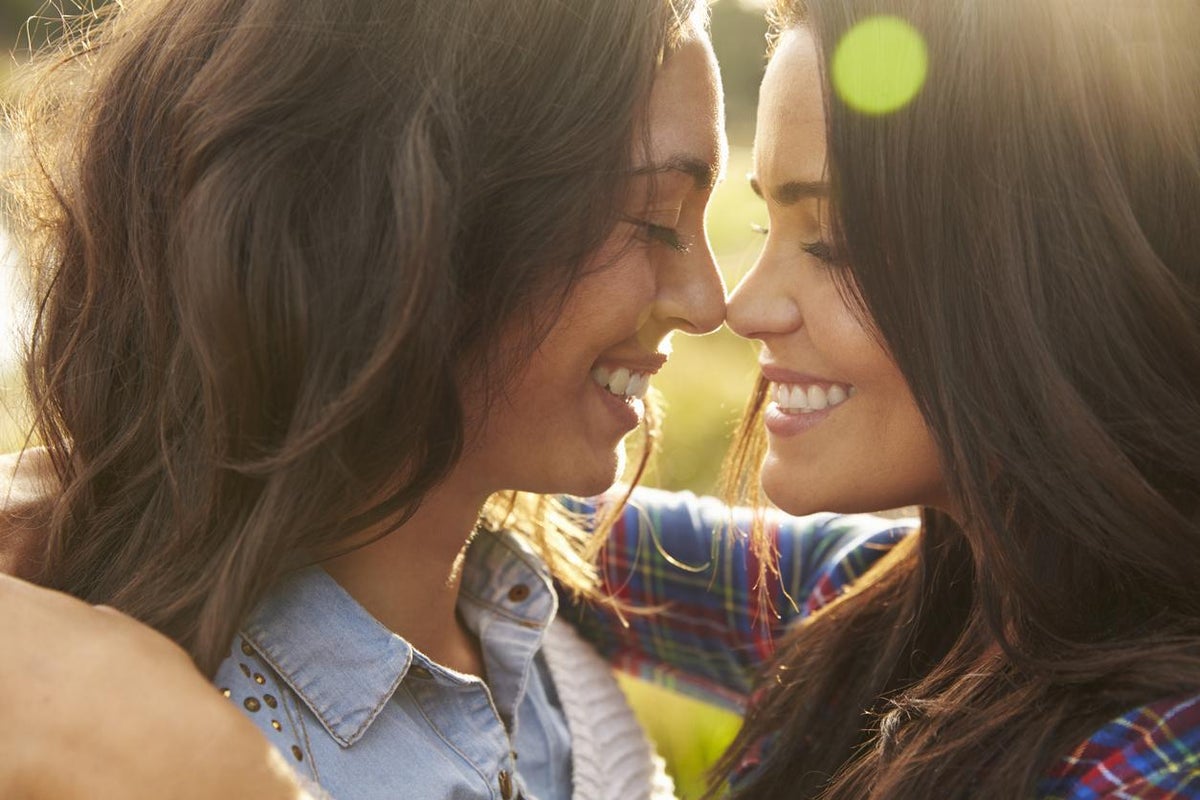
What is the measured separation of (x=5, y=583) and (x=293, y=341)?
0.43m

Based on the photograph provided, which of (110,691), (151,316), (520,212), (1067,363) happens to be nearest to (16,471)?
(151,316)

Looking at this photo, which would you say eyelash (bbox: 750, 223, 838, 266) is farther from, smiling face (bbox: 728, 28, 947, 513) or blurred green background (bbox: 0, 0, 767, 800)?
blurred green background (bbox: 0, 0, 767, 800)

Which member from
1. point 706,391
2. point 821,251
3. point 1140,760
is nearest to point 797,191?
point 821,251

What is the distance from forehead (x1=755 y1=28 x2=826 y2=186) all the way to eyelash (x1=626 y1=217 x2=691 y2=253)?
158 millimetres

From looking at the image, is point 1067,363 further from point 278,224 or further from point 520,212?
point 278,224

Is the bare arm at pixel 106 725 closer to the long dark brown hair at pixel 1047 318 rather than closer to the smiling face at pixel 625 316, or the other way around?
the smiling face at pixel 625 316

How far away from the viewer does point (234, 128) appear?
1.52 meters

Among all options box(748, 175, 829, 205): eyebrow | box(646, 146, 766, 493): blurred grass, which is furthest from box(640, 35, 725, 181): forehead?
box(646, 146, 766, 493): blurred grass

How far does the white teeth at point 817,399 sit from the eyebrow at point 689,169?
353mm

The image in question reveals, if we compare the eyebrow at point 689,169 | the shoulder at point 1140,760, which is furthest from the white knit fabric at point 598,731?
the eyebrow at point 689,169

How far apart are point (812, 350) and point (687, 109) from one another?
410 millimetres

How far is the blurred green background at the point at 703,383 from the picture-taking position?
2.76 m

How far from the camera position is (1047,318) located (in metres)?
1.59

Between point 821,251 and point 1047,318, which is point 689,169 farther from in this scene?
point 1047,318
